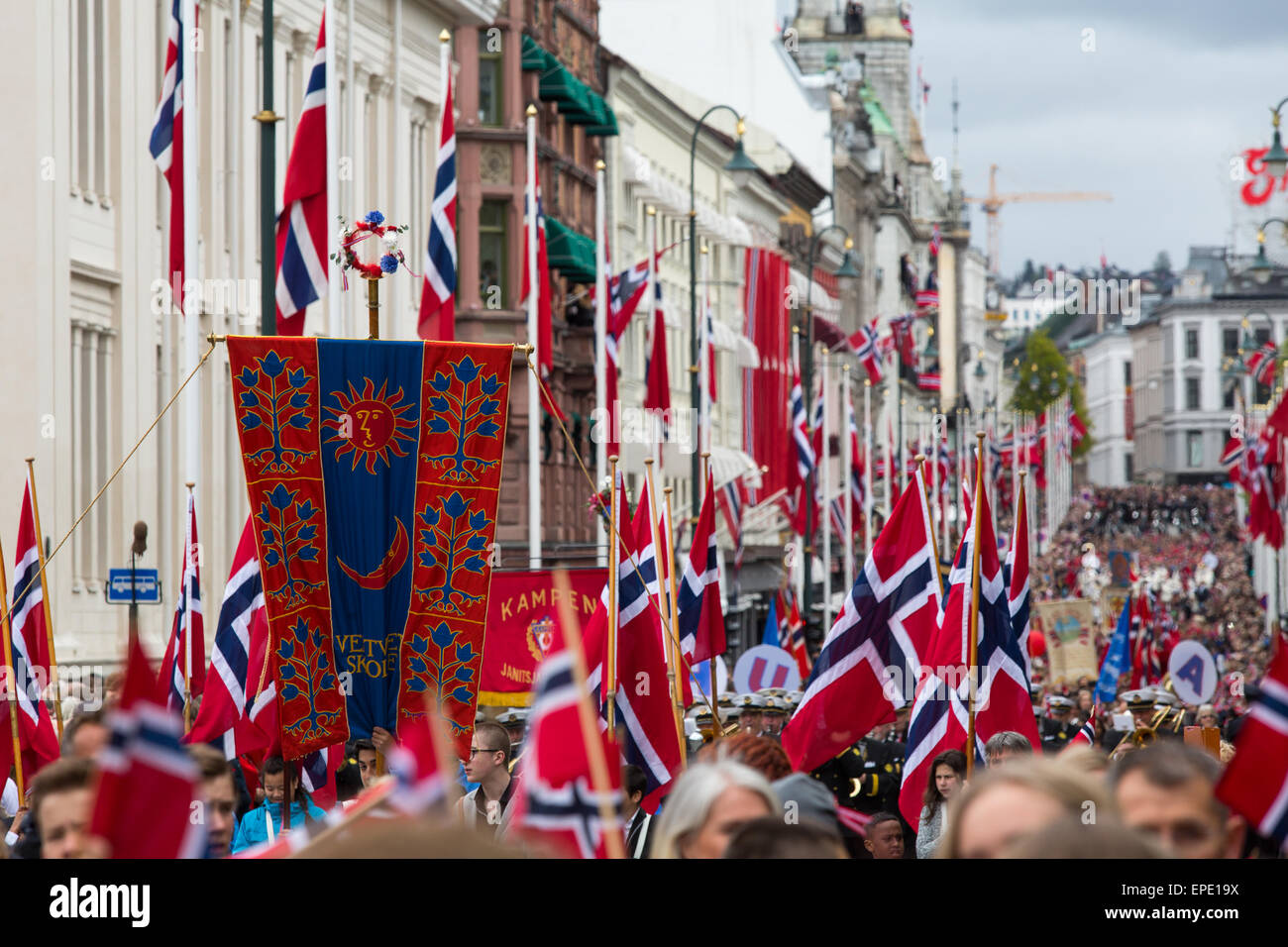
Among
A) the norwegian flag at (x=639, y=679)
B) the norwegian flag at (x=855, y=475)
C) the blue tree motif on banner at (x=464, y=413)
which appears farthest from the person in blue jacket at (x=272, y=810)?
the norwegian flag at (x=855, y=475)

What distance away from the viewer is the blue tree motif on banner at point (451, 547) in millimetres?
12648

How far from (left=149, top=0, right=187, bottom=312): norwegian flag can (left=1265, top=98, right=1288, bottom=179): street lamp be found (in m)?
21.2

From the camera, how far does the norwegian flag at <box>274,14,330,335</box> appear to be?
18.7m

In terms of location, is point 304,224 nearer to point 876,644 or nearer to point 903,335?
point 876,644

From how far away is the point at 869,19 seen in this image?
411ft

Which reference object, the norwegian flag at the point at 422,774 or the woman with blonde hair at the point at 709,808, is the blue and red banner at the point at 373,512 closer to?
the woman with blonde hair at the point at 709,808

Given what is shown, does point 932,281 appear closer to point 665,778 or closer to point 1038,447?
point 1038,447

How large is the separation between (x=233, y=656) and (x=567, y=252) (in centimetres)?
2689

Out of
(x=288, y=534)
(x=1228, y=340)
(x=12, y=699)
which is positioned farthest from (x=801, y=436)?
(x=1228, y=340)

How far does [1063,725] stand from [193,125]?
8.71 meters

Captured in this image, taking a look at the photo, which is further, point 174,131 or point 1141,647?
point 1141,647

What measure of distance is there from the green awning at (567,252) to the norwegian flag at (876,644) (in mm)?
25929

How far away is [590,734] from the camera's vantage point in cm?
460

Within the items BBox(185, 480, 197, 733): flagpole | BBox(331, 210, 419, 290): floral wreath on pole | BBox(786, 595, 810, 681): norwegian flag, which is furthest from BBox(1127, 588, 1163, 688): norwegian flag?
BBox(331, 210, 419, 290): floral wreath on pole
